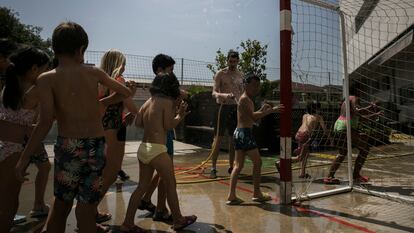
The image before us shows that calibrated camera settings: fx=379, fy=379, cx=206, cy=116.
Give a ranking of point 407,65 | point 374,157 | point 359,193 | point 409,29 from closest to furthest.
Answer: point 359,193
point 374,157
point 409,29
point 407,65

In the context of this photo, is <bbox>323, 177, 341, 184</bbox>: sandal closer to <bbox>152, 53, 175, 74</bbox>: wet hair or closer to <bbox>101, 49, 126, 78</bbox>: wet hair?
<bbox>152, 53, 175, 74</bbox>: wet hair

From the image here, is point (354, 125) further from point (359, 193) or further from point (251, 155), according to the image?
point (251, 155)

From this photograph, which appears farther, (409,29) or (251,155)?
(409,29)

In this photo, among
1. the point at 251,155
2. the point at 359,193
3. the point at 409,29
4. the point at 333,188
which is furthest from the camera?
the point at 409,29

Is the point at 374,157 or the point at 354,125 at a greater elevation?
the point at 354,125

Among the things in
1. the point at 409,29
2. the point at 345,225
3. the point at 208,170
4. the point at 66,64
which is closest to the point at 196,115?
the point at 208,170

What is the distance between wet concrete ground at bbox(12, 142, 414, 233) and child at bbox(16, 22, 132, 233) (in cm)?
138

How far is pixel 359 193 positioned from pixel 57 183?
4.31 meters

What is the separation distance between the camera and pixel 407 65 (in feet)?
41.5

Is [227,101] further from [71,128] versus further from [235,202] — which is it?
[71,128]

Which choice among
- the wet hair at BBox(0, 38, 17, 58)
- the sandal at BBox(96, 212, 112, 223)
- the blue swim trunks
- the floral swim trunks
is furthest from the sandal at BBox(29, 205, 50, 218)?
the blue swim trunks

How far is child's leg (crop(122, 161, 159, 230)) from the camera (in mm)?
3787

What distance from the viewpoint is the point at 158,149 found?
3764 millimetres

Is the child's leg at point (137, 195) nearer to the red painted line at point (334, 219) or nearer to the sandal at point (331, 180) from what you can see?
the red painted line at point (334, 219)
